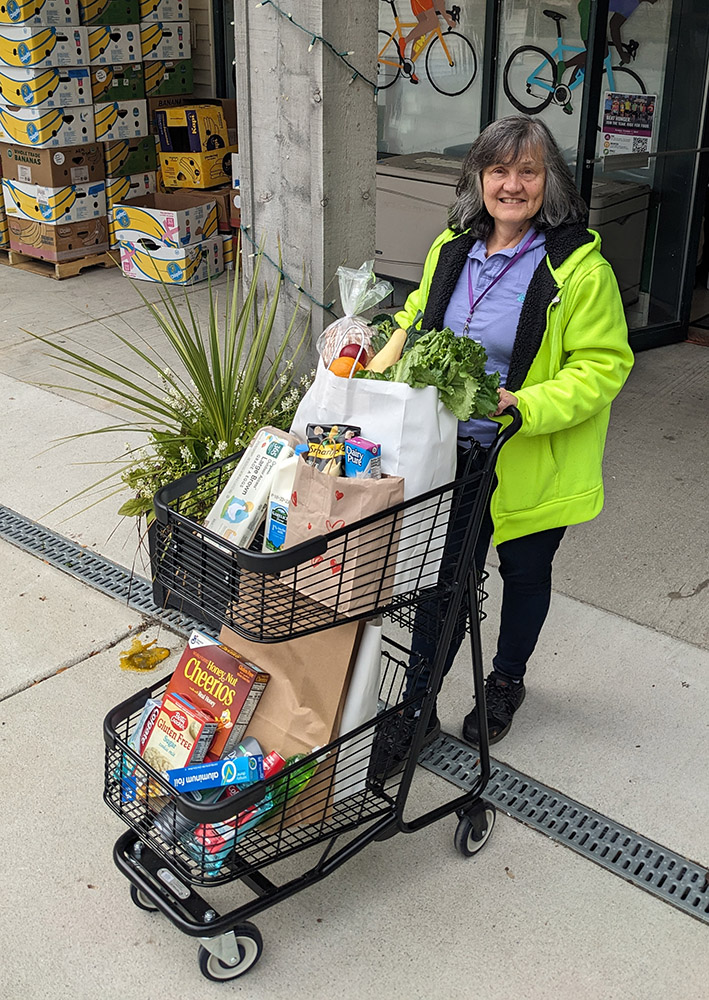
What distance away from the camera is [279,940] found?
231cm

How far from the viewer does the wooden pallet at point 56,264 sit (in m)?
7.04

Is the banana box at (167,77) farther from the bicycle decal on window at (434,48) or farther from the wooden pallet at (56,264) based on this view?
the bicycle decal on window at (434,48)

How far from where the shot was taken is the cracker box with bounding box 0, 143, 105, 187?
6688 millimetres

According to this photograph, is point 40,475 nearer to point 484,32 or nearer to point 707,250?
point 484,32

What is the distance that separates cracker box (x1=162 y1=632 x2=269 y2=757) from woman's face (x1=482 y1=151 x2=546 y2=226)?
1.15 meters

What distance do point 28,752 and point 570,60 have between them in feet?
16.7

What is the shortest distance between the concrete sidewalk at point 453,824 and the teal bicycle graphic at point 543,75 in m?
3.08

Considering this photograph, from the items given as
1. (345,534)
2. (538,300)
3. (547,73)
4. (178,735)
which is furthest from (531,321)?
(547,73)

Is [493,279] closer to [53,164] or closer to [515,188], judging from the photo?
[515,188]

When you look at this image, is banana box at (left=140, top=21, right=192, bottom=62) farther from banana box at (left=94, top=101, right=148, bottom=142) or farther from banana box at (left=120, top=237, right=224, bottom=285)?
banana box at (left=120, top=237, right=224, bottom=285)

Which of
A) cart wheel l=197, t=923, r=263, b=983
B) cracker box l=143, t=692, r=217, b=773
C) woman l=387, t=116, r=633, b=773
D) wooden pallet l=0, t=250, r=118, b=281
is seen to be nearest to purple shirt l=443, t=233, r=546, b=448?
woman l=387, t=116, r=633, b=773

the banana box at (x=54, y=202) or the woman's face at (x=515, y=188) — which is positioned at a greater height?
the woman's face at (x=515, y=188)

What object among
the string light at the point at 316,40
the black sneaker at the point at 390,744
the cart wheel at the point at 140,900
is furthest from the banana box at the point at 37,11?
the cart wheel at the point at 140,900

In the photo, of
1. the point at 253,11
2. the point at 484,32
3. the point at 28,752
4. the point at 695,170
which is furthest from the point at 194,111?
the point at 28,752
